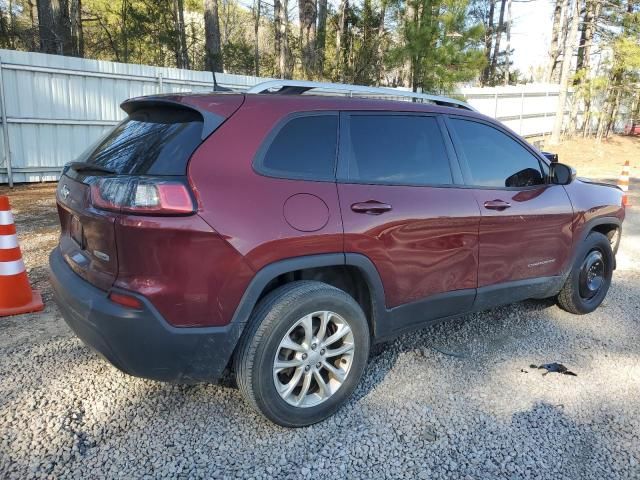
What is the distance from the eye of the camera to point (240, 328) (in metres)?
2.54

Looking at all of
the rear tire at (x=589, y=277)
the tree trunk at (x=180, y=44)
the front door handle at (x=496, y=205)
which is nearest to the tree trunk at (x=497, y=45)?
the tree trunk at (x=180, y=44)

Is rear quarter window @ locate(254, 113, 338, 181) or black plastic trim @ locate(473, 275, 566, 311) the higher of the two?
rear quarter window @ locate(254, 113, 338, 181)

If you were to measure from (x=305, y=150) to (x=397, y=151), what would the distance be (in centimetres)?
70

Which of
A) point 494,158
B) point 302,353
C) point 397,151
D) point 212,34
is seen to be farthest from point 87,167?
point 212,34

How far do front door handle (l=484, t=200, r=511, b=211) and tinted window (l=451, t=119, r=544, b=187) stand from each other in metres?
0.14

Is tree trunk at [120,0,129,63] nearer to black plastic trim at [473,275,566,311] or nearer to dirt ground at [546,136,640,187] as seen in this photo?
dirt ground at [546,136,640,187]

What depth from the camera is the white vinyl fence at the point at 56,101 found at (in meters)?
9.64

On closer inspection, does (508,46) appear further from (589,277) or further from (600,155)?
(589,277)

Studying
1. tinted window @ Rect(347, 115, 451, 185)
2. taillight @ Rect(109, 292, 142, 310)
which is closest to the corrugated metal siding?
tinted window @ Rect(347, 115, 451, 185)

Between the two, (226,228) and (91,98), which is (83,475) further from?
(91,98)

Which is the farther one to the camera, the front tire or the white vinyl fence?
the white vinyl fence

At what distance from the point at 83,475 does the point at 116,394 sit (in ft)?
Answer: 2.27

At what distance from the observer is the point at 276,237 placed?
2551 millimetres

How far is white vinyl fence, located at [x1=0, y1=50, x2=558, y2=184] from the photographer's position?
31.6 ft
